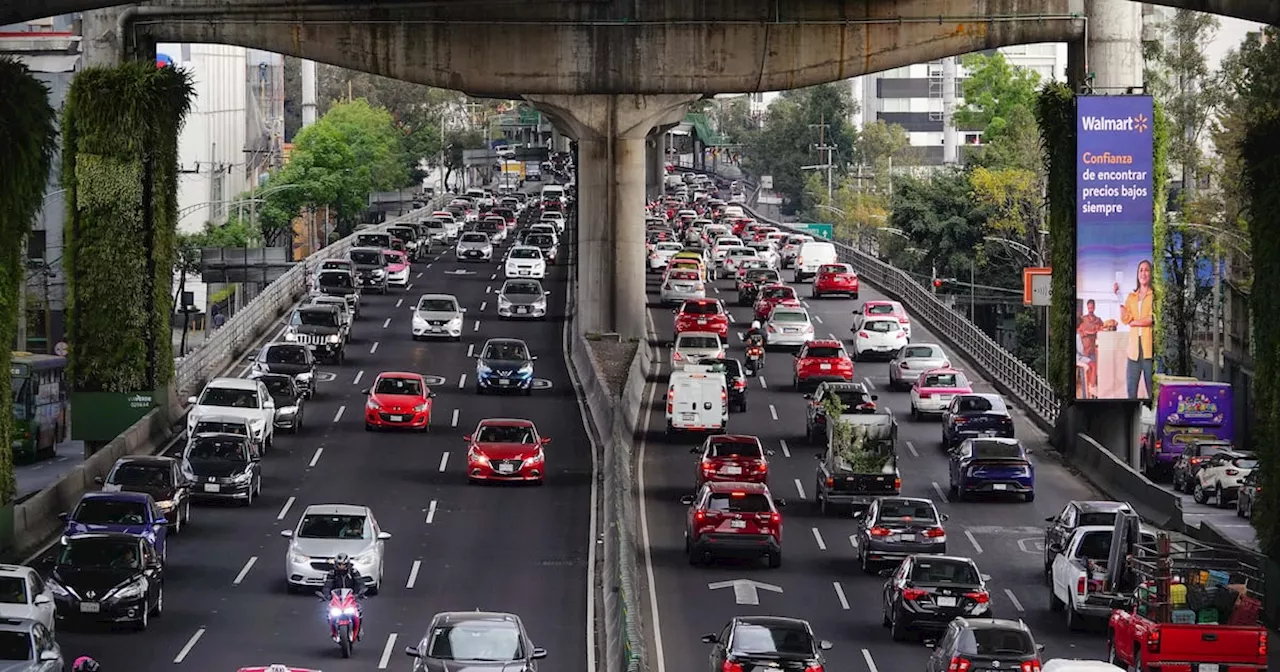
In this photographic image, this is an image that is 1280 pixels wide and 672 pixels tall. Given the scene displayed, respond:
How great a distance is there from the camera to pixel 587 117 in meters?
69.7

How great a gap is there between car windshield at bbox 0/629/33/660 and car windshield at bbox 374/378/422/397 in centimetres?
2828

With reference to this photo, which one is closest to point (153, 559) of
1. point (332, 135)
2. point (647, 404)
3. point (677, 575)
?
point (677, 575)

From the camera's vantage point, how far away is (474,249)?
107688 millimetres

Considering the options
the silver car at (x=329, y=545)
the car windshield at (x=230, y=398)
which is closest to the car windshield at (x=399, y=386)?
the car windshield at (x=230, y=398)

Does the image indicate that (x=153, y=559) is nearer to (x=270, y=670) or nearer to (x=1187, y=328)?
(x=270, y=670)

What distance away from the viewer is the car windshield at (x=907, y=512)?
40062mm

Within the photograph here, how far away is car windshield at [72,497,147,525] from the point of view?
37.6 metres

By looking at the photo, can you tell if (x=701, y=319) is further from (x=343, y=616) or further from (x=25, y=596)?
(x=25, y=596)

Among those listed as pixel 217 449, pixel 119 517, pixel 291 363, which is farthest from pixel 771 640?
pixel 291 363

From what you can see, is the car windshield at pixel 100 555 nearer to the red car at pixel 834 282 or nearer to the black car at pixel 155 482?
the black car at pixel 155 482

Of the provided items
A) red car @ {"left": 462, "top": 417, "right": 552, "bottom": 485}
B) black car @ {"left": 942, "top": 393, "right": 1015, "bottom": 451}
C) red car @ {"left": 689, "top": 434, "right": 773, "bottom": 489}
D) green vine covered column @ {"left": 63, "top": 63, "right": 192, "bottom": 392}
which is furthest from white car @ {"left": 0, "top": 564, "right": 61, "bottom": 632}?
black car @ {"left": 942, "top": 393, "right": 1015, "bottom": 451}

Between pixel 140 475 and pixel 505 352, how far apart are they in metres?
22.4

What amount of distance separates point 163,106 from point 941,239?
78152mm

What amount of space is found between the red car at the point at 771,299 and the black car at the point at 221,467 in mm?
34149
